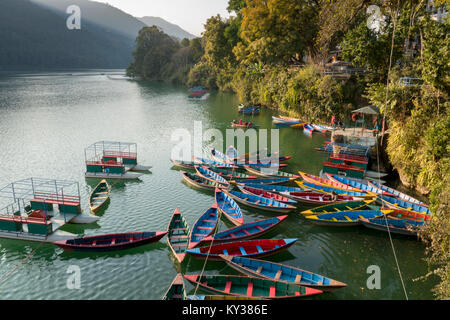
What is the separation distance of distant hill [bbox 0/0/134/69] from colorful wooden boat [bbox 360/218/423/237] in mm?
164272

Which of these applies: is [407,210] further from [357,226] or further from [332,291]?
A: [332,291]

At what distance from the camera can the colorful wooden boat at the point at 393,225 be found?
61.2 feet

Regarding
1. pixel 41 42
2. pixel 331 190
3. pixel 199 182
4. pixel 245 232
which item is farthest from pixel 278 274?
pixel 41 42

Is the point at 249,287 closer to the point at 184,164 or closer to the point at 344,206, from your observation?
the point at 344,206

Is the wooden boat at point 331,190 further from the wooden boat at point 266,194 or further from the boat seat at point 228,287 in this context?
the boat seat at point 228,287

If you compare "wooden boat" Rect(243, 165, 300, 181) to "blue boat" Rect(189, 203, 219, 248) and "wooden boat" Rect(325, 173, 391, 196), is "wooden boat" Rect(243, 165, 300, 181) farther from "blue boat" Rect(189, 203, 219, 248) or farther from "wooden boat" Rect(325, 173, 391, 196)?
"blue boat" Rect(189, 203, 219, 248)

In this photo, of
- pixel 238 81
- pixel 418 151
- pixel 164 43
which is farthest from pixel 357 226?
pixel 164 43

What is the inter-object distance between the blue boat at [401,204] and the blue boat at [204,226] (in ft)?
37.2

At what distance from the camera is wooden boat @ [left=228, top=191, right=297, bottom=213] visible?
69.0 ft

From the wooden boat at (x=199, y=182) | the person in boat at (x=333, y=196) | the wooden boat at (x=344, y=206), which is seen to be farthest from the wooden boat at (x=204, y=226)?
the person in boat at (x=333, y=196)

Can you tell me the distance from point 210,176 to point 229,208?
19.3 ft

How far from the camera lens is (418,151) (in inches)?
909

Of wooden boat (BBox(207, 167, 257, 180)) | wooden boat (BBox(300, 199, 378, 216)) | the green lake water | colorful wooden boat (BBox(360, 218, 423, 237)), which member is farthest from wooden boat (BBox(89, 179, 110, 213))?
colorful wooden boat (BBox(360, 218, 423, 237))

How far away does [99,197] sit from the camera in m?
23.1
